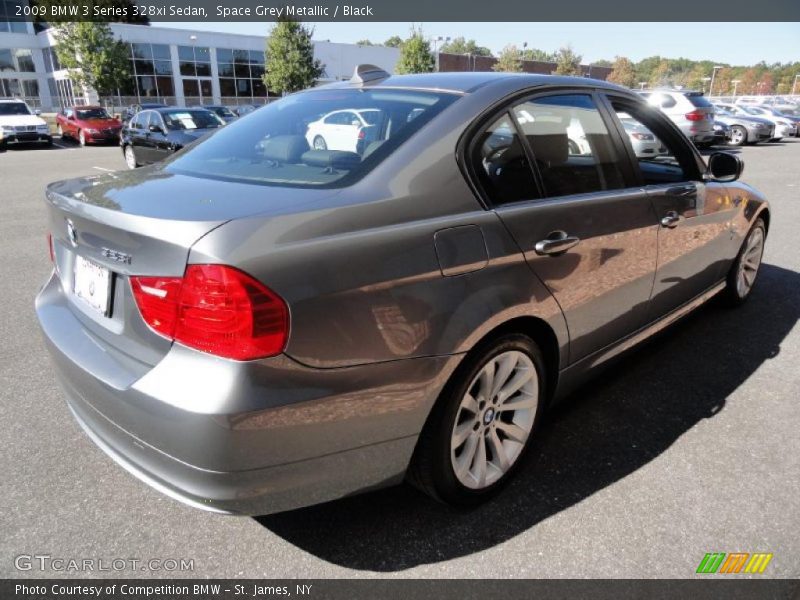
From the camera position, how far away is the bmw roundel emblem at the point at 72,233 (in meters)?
2.07

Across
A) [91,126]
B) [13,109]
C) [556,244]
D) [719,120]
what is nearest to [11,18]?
[13,109]

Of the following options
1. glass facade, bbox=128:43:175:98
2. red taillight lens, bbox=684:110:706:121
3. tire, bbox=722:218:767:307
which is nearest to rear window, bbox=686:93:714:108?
red taillight lens, bbox=684:110:706:121

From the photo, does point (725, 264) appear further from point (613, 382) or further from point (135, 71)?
point (135, 71)

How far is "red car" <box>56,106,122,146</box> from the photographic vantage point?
23.9 m

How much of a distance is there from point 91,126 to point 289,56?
16.0 metres

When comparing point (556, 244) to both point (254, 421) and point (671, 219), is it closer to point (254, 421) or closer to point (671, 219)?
point (671, 219)

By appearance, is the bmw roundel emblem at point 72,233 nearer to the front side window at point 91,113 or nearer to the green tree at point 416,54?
the front side window at point 91,113

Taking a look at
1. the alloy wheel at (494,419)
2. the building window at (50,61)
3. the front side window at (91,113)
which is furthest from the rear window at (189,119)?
the building window at (50,61)

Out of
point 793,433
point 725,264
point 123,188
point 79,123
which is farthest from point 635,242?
point 79,123

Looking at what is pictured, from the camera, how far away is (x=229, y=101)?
46.4 metres

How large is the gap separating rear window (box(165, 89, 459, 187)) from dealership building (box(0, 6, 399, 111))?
4441cm

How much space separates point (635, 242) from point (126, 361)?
229 centimetres

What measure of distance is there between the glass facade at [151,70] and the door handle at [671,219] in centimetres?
4521

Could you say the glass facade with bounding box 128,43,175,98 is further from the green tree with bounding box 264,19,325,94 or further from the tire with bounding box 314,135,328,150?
the tire with bounding box 314,135,328,150
